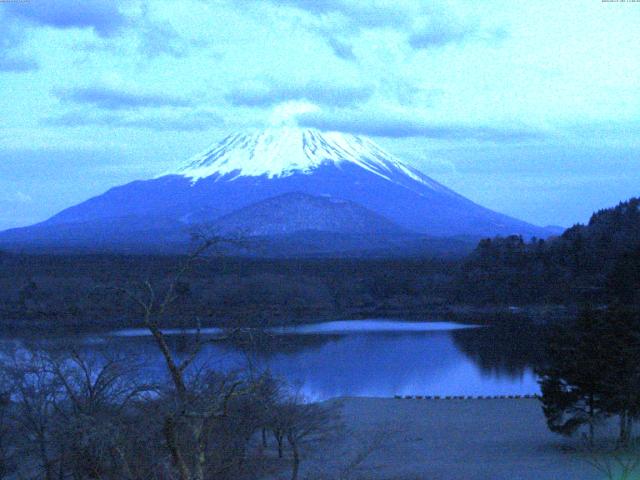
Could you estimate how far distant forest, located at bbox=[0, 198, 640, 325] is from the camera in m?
37.3

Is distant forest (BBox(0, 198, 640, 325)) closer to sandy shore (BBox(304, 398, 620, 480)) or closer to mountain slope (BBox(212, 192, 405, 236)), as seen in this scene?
sandy shore (BBox(304, 398, 620, 480))

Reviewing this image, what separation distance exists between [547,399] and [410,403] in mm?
6032

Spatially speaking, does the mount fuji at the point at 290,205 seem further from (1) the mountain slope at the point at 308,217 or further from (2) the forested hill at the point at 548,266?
(2) the forested hill at the point at 548,266

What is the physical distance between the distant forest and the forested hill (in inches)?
2.1

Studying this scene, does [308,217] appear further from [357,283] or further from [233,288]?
[233,288]

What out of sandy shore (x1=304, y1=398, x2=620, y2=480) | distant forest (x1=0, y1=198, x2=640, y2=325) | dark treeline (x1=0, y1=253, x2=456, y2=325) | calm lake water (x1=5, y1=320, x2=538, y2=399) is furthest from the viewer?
distant forest (x1=0, y1=198, x2=640, y2=325)

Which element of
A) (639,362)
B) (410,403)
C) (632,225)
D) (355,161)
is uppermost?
(355,161)

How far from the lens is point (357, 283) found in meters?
51.7

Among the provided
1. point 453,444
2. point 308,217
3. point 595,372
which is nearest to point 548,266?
point 453,444

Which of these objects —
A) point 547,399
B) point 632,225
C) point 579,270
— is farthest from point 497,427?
point 632,225

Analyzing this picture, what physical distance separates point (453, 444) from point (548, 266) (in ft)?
109

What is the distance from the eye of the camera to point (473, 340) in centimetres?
3088

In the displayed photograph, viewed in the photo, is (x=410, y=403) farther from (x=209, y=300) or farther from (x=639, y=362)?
(x=209, y=300)

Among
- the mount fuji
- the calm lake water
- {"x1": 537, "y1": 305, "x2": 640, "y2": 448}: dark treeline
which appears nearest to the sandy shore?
{"x1": 537, "y1": 305, "x2": 640, "y2": 448}: dark treeline
